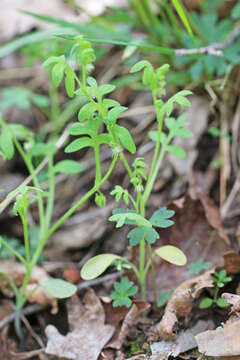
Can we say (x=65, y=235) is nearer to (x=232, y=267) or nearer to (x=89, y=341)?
(x=89, y=341)

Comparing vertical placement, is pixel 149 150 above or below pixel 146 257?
above

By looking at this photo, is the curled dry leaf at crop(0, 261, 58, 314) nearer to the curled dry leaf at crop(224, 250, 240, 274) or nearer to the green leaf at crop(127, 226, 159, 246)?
the green leaf at crop(127, 226, 159, 246)

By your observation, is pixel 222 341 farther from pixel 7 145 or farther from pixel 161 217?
pixel 7 145

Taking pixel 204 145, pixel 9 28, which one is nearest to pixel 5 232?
pixel 204 145

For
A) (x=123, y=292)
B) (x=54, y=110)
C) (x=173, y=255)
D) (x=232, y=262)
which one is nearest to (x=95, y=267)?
(x=123, y=292)

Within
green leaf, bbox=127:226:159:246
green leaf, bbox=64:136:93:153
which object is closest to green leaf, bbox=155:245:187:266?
green leaf, bbox=127:226:159:246

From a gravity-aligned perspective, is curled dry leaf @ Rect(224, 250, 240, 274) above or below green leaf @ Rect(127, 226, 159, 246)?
below

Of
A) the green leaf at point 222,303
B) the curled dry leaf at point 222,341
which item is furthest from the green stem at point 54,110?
the curled dry leaf at point 222,341
